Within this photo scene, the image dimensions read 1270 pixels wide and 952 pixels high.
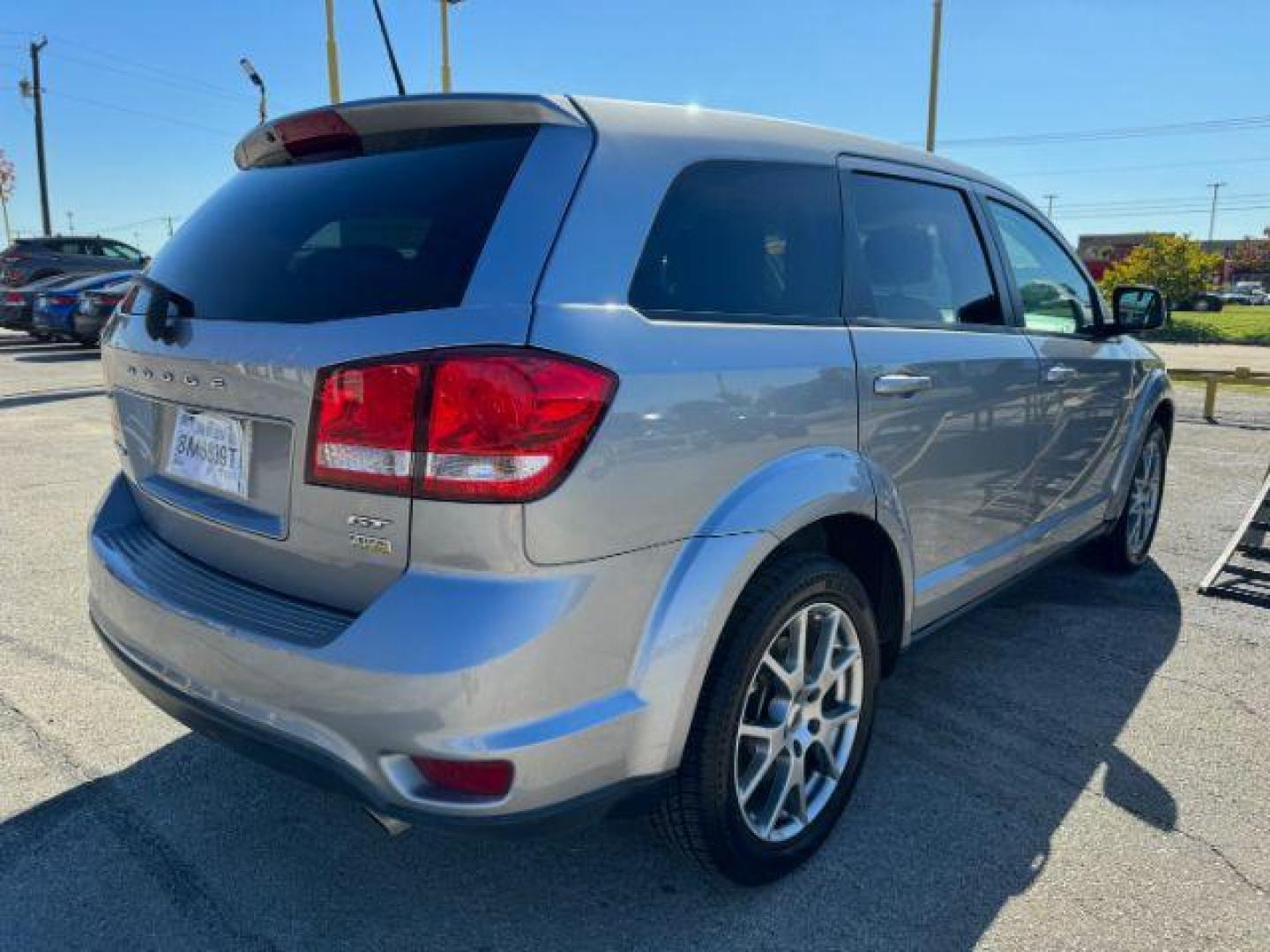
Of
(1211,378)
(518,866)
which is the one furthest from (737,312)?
(1211,378)

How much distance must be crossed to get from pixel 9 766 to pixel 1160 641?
13.6ft

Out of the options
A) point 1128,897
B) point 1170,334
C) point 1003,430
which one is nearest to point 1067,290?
point 1003,430

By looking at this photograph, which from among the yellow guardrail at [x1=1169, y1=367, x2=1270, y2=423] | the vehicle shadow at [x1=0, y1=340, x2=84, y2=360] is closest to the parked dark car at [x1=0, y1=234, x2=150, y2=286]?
the vehicle shadow at [x1=0, y1=340, x2=84, y2=360]

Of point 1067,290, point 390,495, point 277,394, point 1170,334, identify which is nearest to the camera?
point 390,495

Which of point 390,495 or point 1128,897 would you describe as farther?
point 1128,897

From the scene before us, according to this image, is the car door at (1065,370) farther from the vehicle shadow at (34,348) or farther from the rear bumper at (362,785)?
the vehicle shadow at (34,348)

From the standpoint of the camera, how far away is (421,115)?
6.97ft

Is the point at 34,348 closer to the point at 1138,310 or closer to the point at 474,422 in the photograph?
the point at 1138,310

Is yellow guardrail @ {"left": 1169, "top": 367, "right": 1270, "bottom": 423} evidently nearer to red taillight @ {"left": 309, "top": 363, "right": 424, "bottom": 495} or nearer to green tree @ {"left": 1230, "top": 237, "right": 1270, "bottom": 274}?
red taillight @ {"left": 309, "top": 363, "right": 424, "bottom": 495}

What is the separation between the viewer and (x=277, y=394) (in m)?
1.89

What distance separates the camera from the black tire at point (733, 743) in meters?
2.06

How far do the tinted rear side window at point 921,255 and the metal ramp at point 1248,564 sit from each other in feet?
7.18

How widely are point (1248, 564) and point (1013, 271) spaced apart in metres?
2.55

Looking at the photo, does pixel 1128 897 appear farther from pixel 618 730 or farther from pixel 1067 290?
pixel 1067 290
